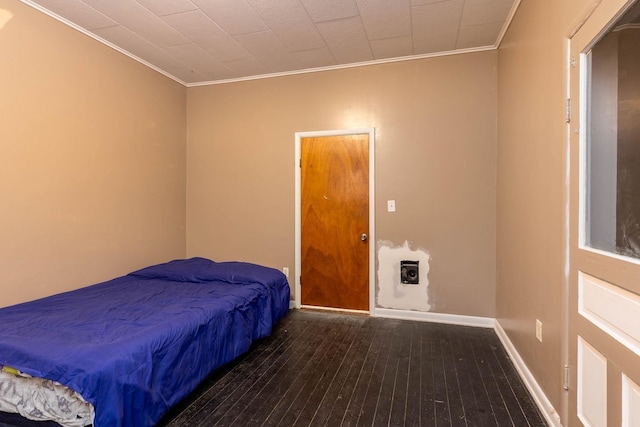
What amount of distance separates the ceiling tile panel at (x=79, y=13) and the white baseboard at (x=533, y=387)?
4.16m

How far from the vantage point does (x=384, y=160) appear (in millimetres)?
3418

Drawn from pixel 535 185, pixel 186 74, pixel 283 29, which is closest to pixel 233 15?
pixel 283 29

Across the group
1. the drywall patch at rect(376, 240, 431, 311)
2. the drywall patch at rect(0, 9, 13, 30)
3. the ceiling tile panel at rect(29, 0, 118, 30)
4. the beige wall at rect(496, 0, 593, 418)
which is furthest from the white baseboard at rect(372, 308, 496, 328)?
the drywall patch at rect(0, 9, 13, 30)

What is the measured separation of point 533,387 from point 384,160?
2302 mm

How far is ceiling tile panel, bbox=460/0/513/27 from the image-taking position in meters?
2.42

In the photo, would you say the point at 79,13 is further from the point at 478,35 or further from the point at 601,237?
the point at 601,237

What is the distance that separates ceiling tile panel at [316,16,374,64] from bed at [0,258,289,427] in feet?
7.70

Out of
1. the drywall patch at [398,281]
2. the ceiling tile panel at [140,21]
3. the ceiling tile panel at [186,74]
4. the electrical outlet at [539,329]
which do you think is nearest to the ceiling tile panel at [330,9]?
the ceiling tile panel at [140,21]

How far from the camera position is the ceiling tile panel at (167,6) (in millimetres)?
2398

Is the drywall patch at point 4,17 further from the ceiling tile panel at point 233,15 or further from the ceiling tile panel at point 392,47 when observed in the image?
the ceiling tile panel at point 392,47

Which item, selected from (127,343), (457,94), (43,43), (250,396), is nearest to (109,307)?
(127,343)

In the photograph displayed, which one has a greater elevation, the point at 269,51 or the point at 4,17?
the point at 269,51

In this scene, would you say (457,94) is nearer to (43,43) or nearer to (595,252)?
(595,252)

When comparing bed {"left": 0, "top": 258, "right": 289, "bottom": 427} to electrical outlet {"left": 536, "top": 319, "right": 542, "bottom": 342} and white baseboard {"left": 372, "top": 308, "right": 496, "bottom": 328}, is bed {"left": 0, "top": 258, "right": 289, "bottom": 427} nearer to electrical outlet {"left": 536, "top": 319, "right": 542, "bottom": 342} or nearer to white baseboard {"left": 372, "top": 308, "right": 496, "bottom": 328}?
white baseboard {"left": 372, "top": 308, "right": 496, "bottom": 328}
